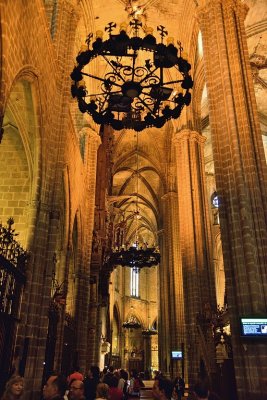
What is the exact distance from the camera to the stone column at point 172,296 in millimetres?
19630

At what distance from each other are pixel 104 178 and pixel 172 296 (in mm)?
7832

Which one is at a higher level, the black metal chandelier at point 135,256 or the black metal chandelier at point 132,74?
the black metal chandelier at point 132,74

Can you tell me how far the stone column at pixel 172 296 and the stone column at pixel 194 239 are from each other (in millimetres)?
5129

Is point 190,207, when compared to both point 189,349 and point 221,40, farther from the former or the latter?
point 221,40

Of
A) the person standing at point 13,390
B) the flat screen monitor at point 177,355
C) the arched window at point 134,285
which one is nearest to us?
the person standing at point 13,390

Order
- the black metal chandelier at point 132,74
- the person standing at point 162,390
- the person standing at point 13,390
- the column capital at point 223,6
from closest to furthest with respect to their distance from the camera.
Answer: the person standing at point 13,390 < the person standing at point 162,390 < the black metal chandelier at point 132,74 < the column capital at point 223,6

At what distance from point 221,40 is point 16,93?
5.70 m

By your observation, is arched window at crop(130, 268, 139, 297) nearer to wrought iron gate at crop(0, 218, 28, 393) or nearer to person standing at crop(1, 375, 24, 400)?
wrought iron gate at crop(0, 218, 28, 393)

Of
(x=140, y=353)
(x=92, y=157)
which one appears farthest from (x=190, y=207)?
(x=140, y=353)

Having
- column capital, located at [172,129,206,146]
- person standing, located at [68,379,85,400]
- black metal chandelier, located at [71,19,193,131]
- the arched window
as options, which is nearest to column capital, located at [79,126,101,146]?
column capital, located at [172,129,206,146]

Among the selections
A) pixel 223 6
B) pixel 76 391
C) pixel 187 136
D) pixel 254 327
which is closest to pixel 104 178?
pixel 187 136

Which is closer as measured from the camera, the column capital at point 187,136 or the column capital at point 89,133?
the column capital at point 89,133

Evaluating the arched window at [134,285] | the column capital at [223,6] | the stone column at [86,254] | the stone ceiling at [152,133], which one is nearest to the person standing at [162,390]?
the stone ceiling at [152,133]

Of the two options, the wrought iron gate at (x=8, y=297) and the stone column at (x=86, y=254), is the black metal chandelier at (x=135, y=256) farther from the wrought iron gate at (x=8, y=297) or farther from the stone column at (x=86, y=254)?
the wrought iron gate at (x=8, y=297)
